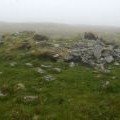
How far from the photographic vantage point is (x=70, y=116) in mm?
16469

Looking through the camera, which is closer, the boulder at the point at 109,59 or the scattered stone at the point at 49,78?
the scattered stone at the point at 49,78

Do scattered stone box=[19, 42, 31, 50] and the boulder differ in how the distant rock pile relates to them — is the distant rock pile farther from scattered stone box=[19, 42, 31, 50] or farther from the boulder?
scattered stone box=[19, 42, 31, 50]

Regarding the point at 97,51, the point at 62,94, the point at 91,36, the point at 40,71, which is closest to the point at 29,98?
the point at 62,94

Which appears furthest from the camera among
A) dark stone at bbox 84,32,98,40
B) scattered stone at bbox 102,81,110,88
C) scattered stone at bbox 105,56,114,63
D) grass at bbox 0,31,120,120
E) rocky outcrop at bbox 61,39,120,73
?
dark stone at bbox 84,32,98,40

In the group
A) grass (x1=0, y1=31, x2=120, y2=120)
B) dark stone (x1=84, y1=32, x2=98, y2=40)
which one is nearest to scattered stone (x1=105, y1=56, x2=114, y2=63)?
grass (x1=0, y1=31, x2=120, y2=120)

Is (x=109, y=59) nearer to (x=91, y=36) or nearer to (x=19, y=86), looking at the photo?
(x=19, y=86)

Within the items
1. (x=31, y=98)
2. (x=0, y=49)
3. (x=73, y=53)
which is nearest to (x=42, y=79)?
(x=31, y=98)

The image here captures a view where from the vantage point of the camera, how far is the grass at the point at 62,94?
55.0 ft

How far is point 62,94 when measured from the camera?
778 inches

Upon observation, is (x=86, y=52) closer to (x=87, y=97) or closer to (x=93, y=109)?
(x=87, y=97)

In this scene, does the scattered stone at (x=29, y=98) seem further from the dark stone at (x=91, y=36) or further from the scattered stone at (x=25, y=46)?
the dark stone at (x=91, y=36)

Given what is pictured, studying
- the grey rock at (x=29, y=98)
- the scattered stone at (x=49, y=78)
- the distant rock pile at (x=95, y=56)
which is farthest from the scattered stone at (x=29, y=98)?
the distant rock pile at (x=95, y=56)

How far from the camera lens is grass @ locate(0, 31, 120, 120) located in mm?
16766

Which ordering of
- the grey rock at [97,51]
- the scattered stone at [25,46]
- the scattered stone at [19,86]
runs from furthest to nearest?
the scattered stone at [25,46] → the grey rock at [97,51] → the scattered stone at [19,86]
